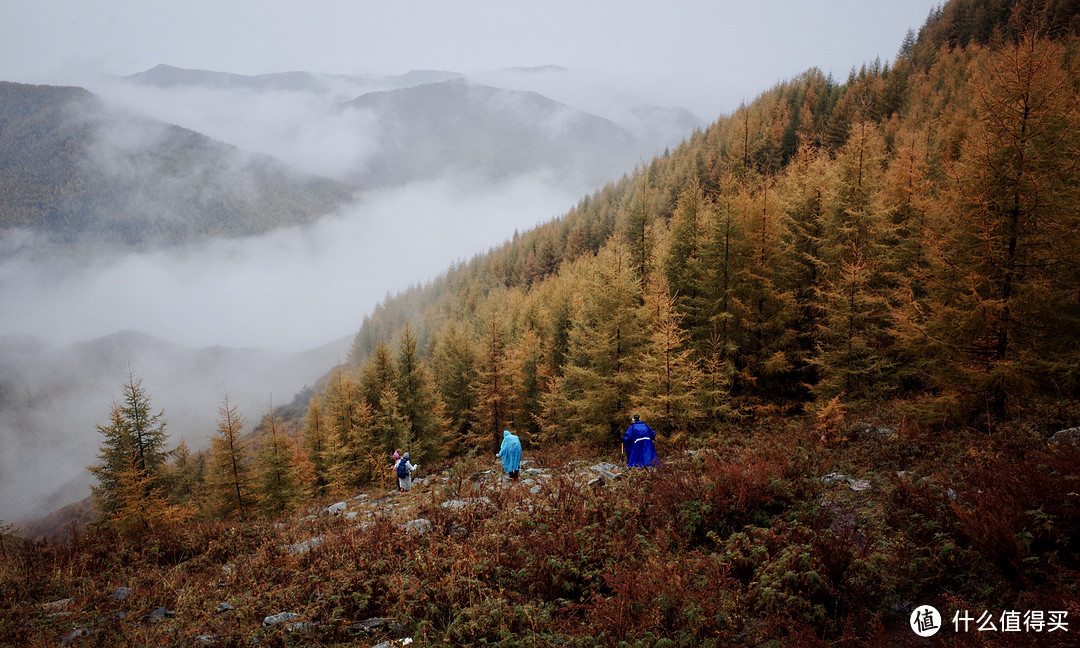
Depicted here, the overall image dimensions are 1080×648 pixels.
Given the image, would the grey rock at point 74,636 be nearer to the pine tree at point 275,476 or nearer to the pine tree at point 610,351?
the pine tree at point 610,351

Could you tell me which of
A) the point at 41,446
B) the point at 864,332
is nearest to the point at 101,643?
the point at 864,332

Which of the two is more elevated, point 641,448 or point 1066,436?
point 1066,436

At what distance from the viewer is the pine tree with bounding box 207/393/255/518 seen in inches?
1057

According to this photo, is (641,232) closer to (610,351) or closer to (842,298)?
(610,351)

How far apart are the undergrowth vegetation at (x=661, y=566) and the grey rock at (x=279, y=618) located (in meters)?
0.15

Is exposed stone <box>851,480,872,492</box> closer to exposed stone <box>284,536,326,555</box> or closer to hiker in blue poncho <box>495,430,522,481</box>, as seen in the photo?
hiker in blue poncho <box>495,430,522,481</box>

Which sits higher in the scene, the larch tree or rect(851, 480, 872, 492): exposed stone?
the larch tree

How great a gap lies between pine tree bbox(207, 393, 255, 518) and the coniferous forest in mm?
1936

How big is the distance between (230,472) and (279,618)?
2653 centimetres

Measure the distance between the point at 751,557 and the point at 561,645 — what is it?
9.34 ft

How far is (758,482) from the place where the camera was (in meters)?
7.75

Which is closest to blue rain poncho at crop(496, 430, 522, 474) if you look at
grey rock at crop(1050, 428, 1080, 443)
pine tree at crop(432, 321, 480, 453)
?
grey rock at crop(1050, 428, 1080, 443)

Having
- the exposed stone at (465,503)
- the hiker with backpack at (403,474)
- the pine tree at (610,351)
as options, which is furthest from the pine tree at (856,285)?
the hiker with backpack at (403,474)

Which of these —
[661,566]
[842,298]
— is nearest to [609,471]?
[661,566]
